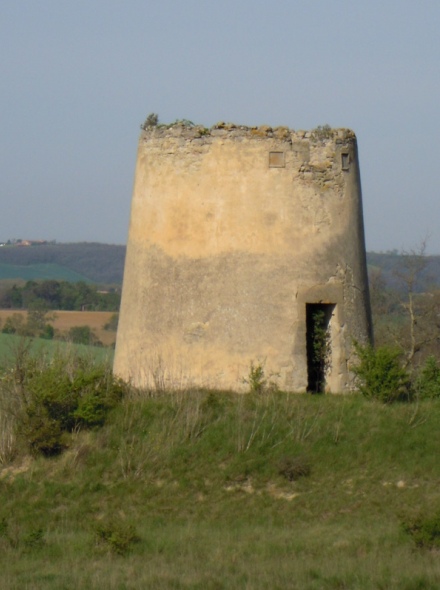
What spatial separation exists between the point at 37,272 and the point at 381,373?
206 feet

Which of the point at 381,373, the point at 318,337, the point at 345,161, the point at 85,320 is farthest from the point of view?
the point at 85,320

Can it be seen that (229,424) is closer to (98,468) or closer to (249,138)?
(98,468)

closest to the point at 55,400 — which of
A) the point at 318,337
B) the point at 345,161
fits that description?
the point at 318,337

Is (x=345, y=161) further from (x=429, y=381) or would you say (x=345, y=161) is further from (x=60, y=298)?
(x=60, y=298)

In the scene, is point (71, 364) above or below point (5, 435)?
above

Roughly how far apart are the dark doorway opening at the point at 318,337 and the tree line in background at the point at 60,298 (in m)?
37.4

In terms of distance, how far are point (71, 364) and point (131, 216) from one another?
2.22 m

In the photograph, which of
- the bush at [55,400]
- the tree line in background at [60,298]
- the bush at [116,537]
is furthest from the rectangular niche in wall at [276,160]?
the tree line in background at [60,298]

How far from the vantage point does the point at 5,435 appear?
12.5 m

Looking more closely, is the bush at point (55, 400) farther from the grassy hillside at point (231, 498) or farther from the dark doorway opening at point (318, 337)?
the dark doorway opening at point (318, 337)

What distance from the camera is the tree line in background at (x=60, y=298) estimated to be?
52.3m

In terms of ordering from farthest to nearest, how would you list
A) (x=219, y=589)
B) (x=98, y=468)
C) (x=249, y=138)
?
1. (x=249, y=138)
2. (x=98, y=468)
3. (x=219, y=589)

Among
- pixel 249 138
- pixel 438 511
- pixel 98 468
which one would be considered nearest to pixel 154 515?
pixel 98 468

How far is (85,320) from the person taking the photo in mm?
45094
